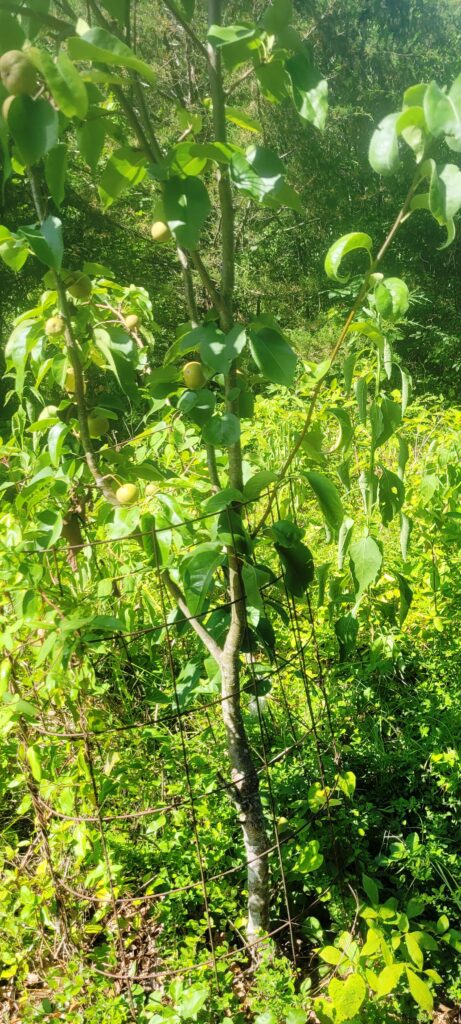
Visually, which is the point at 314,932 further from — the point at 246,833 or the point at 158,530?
the point at 158,530

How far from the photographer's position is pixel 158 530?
1.04m

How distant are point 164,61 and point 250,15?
0.87 meters

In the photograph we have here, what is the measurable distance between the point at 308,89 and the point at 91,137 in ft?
0.78

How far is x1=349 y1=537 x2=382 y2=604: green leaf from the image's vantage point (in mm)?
1069

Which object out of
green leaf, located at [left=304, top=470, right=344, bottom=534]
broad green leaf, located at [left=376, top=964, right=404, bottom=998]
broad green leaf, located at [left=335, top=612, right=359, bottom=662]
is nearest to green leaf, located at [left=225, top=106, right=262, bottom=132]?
green leaf, located at [left=304, top=470, right=344, bottom=534]

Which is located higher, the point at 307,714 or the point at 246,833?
the point at 307,714

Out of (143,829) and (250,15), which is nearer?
(143,829)

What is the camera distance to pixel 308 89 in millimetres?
767

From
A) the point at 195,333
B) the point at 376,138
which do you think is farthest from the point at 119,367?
the point at 376,138

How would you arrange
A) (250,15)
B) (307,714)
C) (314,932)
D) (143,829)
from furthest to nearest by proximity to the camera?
(250,15)
(307,714)
(143,829)
(314,932)

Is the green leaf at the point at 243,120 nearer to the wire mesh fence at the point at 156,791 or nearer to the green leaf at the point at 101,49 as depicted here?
the green leaf at the point at 101,49

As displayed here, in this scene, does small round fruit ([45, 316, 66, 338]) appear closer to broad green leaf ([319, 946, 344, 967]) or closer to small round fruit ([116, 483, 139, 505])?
small round fruit ([116, 483, 139, 505])

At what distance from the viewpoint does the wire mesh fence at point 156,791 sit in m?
1.30

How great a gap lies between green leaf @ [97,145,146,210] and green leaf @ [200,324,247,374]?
0.20 m
